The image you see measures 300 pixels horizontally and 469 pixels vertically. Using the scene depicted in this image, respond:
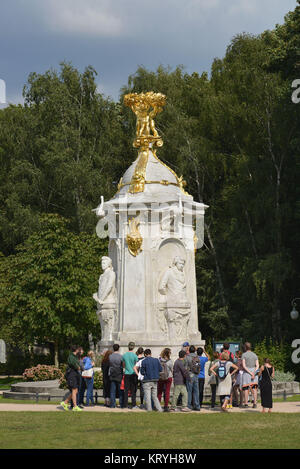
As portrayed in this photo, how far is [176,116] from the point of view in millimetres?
44688

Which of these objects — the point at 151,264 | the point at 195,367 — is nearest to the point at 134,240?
the point at 151,264

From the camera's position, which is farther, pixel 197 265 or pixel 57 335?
pixel 197 265

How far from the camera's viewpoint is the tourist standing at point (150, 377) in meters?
18.2

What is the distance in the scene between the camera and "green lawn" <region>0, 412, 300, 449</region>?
1232cm

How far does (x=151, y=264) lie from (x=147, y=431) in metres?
10.7

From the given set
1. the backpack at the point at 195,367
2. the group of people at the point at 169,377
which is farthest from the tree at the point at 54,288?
the backpack at the point at 195,367

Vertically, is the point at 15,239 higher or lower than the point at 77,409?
higher

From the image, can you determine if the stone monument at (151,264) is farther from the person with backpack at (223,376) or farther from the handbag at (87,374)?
the person with backpack at (223,376)

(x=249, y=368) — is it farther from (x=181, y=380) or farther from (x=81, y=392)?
(x=81, y=392)

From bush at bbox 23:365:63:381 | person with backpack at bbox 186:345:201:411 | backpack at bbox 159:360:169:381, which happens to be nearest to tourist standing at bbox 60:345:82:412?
backpack at bbox 159:360:169:381

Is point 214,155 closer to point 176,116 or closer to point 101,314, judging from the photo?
point 176,116
